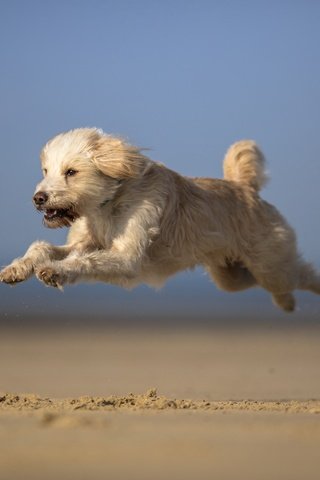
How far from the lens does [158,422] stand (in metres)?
6.75

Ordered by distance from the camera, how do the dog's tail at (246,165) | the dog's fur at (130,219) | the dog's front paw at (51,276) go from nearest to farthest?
the dog's front paw at (51,276), the dog's fur at (130,219), the dog's tail at (246,165)

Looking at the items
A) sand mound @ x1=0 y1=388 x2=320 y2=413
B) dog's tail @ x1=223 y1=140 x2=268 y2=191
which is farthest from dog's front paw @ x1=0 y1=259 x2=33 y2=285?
dog's tail @ x1=223 y1=140 x2=268 y2=191

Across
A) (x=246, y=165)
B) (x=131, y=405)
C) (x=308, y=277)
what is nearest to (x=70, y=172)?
(x=131, y=405)

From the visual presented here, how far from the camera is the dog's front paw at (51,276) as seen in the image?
7777mm

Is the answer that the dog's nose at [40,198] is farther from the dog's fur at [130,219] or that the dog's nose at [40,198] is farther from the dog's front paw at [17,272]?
the dog's front paw at [17,272]

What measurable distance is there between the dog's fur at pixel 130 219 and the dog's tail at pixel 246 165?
198 mm

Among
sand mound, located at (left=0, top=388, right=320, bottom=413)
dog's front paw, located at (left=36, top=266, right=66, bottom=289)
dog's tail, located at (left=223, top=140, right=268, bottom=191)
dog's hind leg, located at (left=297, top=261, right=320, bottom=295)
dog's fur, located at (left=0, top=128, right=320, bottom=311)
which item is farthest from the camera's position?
dog's hind leg, located at (left=297, top=261, right=320, bottom=295)

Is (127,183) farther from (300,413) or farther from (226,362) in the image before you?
(226,362)

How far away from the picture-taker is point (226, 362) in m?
17.0

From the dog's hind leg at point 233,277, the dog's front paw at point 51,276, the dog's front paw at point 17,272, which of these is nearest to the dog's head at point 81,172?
the dog's front paw at point 17,272

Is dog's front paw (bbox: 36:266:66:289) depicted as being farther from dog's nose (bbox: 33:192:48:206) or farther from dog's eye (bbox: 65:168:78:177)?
dog's eye (bbox: 65:168:78:177)

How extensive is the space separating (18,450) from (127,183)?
125 inches

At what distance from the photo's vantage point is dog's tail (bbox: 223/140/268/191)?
982 centimetres

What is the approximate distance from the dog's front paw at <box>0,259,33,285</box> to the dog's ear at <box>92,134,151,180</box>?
0.97m
